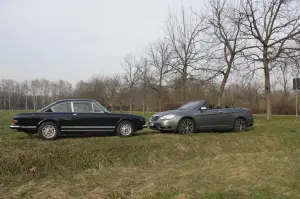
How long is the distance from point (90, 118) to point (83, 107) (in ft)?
1.66

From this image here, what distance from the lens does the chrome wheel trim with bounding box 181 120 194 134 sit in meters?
11.1

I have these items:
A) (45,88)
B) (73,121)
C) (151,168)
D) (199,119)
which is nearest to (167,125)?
(199,119)

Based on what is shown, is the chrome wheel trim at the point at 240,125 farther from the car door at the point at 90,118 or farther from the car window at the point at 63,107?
the car window at the point at 63,107

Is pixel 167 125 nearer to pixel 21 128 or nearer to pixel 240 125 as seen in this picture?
pixel 240 125

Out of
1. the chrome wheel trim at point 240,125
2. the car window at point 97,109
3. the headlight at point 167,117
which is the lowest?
the chrome wheel trim at point 240,125

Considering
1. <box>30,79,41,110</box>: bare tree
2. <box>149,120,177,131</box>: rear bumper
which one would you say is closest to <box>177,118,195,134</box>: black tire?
<box>149,120,177,131</box>: rear bumper

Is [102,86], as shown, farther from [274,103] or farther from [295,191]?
[295,191]

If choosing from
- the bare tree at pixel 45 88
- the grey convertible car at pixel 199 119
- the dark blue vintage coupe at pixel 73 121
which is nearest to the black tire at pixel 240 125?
the grey convertible car at pixel 199 119

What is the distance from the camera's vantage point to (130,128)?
10320 millimetres

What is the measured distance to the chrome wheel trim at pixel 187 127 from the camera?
11.1 m

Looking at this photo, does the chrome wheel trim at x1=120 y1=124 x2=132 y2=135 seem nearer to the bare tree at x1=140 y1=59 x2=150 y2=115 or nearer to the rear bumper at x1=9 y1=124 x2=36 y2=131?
the rear bumper at x1=9 y1=124 x2=36 y2=131

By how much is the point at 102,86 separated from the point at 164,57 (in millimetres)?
19234

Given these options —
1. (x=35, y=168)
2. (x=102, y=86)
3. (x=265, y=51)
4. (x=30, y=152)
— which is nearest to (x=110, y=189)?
(x=35, y=168)

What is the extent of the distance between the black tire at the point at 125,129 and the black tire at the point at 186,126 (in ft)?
6.36
